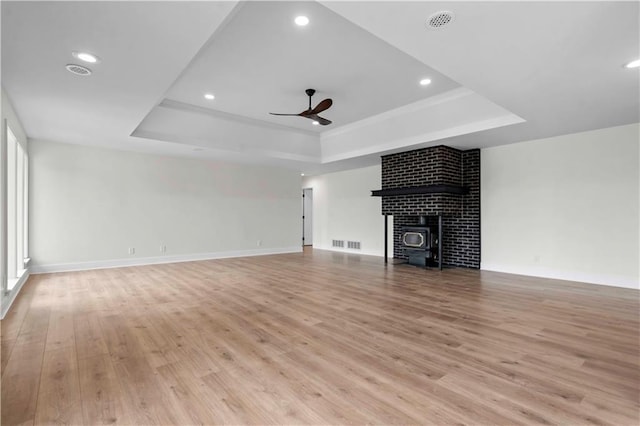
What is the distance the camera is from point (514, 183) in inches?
240

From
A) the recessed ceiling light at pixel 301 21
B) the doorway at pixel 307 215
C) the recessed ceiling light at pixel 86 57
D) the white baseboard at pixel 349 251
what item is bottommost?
the white baseboard at pixel 349 251

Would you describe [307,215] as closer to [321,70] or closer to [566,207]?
[566,207]

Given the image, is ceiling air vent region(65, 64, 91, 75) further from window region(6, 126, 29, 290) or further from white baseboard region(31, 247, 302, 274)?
white baseboard region(31, 247, 302, 274)

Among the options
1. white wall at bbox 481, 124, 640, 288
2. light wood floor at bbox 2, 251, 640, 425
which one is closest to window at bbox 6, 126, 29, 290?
light wood floor at bbox 2, 251, 640, 425

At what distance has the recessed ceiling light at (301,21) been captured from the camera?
2.94 metres

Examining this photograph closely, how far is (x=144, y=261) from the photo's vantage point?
275 inches

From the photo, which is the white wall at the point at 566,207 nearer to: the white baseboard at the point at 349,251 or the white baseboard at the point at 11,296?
the white baseboard at the point at 349,251

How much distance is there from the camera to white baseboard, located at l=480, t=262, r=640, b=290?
4883mm

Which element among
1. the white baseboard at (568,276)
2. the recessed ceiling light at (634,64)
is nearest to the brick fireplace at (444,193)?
the white baseboard at (568,276)

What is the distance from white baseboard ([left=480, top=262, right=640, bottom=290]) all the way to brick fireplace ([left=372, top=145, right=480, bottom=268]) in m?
0.42

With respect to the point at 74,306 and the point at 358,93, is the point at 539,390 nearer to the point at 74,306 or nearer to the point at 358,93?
the point at 358,93

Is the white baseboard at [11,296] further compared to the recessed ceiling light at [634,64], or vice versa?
the white baseboard at [11,296]

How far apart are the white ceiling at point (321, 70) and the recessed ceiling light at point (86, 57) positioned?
64mm

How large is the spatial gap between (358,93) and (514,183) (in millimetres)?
3649
